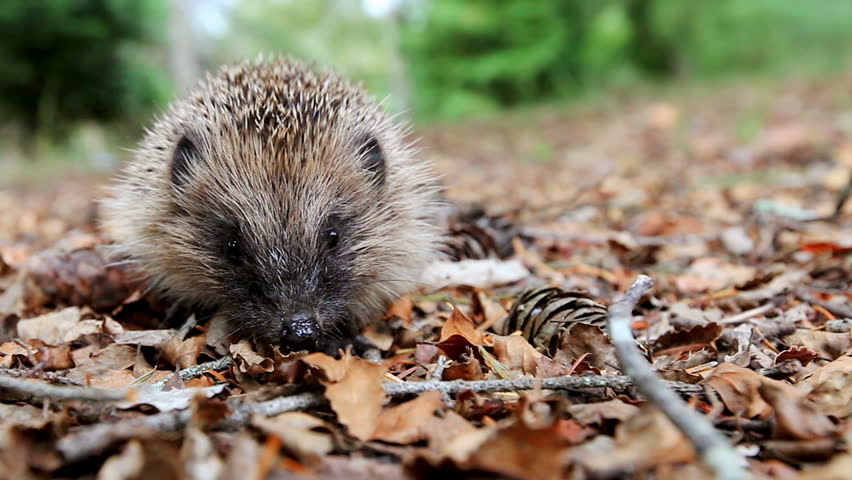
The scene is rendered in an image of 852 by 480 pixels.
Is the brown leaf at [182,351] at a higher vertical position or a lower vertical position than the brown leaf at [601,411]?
lower

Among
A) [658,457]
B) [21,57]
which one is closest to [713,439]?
[658,457]

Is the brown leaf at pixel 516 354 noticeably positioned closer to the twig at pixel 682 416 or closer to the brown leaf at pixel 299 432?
the twig at pixel 682 416

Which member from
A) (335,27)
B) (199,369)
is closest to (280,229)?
(199,369)

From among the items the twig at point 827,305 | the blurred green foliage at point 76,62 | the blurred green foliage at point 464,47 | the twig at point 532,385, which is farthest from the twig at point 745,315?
the blurred green foliage at point 76,62

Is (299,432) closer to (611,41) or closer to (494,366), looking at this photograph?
(494,366)

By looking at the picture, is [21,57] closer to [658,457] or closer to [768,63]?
[658,457]

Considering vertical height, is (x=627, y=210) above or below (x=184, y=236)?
below
